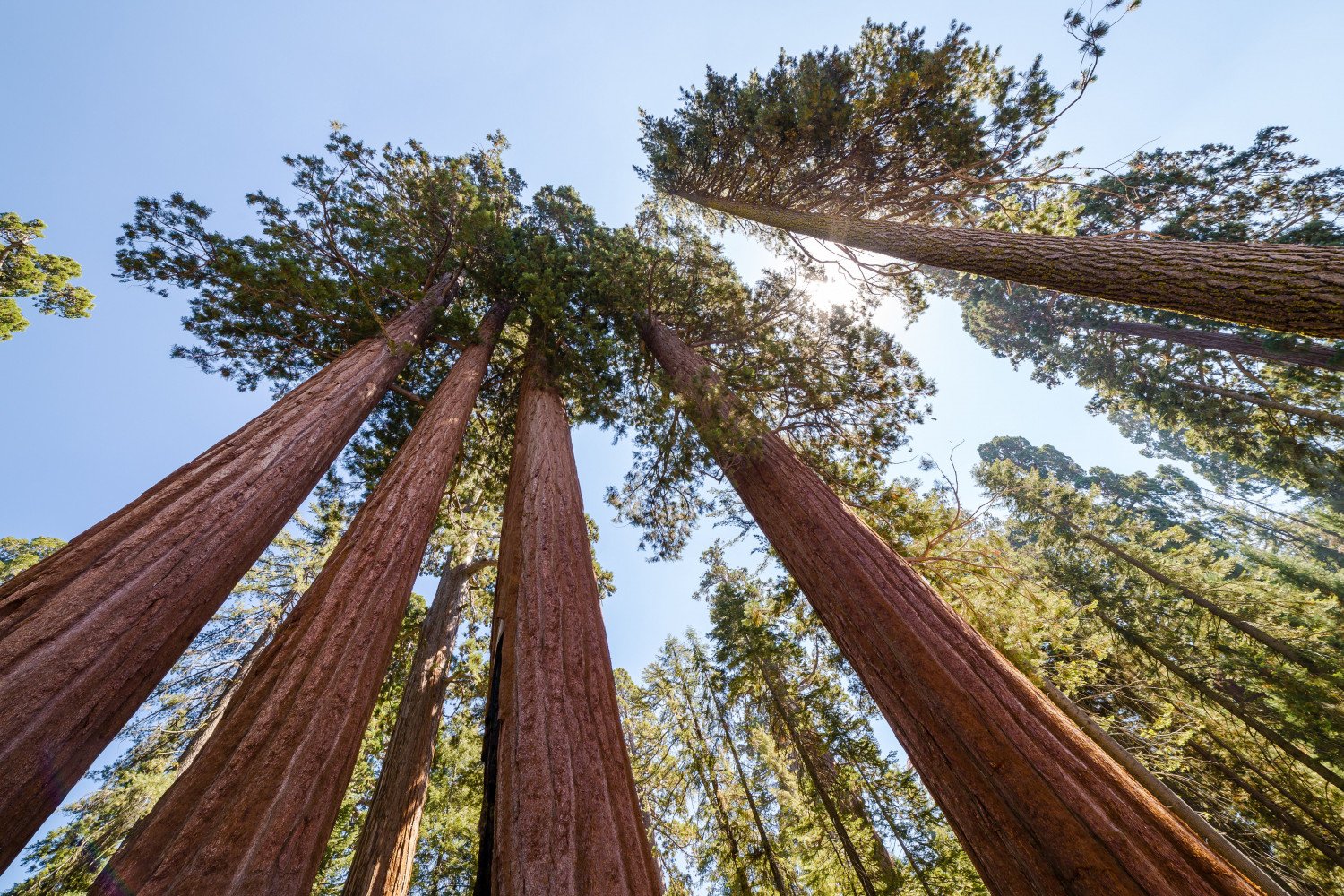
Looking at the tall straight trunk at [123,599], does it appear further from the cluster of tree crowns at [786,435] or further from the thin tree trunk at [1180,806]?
the thin tree trunk at [1180,806]

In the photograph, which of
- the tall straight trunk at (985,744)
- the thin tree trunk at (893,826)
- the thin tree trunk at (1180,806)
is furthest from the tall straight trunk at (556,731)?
the thin tree trunk at (893,826)

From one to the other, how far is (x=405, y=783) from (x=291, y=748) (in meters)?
4.01

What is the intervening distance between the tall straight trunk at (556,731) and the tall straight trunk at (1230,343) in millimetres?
13988

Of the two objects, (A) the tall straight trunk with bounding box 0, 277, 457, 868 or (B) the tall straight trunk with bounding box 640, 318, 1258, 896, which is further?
(B) the tall straight trunk with bounding box 640, 318, 1258, 896

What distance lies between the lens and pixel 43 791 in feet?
4.84

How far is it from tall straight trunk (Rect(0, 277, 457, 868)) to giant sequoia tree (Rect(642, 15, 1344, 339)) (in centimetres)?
574

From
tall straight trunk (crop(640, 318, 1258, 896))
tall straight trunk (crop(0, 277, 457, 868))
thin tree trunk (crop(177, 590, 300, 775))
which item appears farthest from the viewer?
thin tree trunk (crop(177, 590, 300, 775))

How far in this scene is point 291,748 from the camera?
1.71 metres

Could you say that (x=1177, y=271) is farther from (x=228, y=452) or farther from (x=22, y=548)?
(x=22, y=548)

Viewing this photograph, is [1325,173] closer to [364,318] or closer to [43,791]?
[364,318]

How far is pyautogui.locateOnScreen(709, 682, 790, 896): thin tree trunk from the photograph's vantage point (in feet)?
23.6

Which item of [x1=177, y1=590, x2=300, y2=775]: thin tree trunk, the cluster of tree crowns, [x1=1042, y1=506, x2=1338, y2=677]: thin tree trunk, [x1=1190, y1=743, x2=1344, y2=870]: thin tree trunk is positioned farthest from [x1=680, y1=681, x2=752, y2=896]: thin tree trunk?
[x1=1042, y1=506, x2=1338, y2=677]: thin tree trunk

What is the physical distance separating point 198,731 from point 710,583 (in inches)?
427

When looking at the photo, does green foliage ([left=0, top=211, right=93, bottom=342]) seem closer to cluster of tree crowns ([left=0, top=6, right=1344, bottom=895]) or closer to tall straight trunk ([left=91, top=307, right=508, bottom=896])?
cluster of tree crowns ([left=0, top=6, right=1344, bottom=895])
